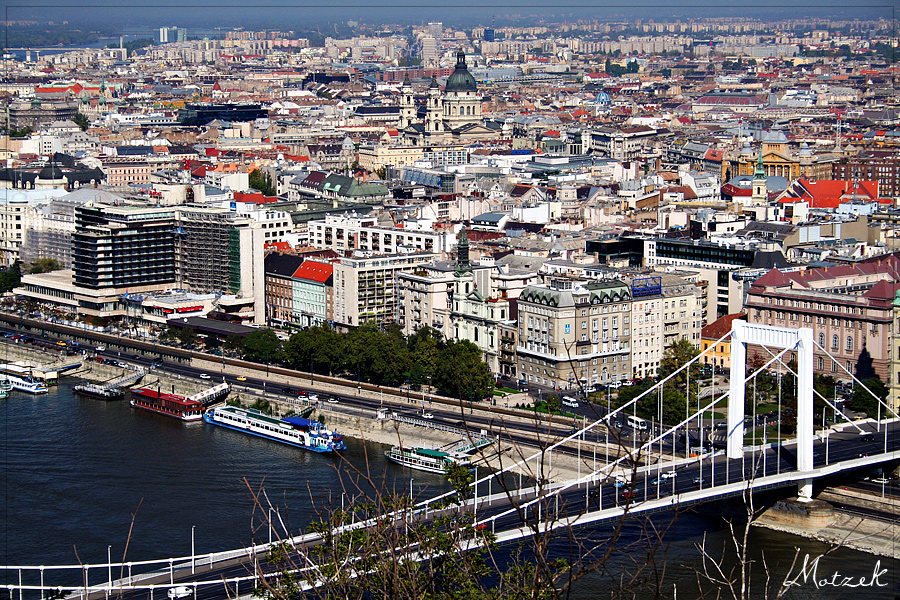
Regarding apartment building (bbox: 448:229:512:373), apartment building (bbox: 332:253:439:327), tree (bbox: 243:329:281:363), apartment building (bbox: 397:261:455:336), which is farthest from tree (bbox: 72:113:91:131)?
apartment building (bbox: 448:229:512:373)

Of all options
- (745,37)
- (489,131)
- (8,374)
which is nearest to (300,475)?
(8,374)

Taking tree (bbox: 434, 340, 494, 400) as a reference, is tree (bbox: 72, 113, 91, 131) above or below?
above

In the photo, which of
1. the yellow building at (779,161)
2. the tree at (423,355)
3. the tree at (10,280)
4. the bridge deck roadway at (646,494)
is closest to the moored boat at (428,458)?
the bridge deck roadway at (646,494)

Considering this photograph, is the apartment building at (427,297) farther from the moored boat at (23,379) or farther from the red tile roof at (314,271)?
the moored boat at (23,379)

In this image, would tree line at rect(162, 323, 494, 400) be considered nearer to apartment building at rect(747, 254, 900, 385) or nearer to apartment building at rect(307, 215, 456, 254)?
apartment building at rect(307, 215, 456, 254)

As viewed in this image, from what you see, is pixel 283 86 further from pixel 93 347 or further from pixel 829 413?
pixel 829 413

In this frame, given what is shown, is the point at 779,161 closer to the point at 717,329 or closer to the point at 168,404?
the point at 717,329

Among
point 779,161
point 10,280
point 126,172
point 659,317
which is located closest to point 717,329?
point 659,317
